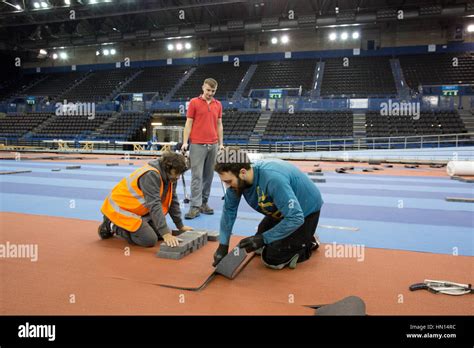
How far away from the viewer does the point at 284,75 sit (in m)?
28.2

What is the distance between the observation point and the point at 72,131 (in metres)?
27.0

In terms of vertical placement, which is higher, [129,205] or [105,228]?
[129,205]

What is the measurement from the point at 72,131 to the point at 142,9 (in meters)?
11.0

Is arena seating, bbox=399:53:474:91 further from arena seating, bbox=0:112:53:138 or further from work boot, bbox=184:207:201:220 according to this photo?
arena seating, bbox=0:112:53:138

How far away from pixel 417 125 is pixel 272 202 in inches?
761

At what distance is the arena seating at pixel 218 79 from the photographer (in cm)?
2821

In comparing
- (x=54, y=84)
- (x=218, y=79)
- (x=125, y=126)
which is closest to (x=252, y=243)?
(x=125, y=126)

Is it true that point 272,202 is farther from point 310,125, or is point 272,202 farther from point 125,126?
point 125,126

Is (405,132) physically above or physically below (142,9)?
below

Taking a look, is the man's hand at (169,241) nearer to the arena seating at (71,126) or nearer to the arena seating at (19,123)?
the arena seating at (71,126)

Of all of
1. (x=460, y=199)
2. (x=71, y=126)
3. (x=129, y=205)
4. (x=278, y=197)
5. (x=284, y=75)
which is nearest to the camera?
(x=278, y=197)
